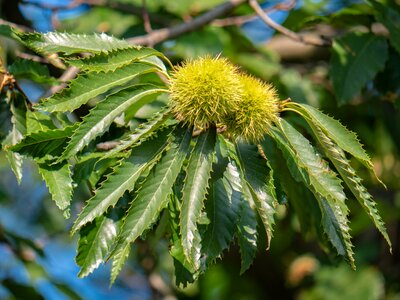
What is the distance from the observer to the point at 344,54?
224cm

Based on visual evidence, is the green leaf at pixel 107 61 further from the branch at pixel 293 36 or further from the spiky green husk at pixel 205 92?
the branch at pixel 293 36

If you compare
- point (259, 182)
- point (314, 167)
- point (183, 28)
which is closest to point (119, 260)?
point (259, 182)

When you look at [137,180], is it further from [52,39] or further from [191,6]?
[191,6]

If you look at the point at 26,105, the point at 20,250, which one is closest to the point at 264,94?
the point at 26,105

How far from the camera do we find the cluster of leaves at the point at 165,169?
1261mm

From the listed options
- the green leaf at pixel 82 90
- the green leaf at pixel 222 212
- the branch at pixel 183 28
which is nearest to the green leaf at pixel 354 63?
the branch at pixel 183 28

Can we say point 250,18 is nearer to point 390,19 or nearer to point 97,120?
point 390,19

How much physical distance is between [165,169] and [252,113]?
21cm

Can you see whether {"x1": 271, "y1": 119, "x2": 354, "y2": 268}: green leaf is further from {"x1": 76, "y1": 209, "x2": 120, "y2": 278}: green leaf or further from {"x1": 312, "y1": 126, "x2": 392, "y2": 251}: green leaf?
{"x1": 76, "y1": 209, "x2": 120, "y2": 278}: green leaf

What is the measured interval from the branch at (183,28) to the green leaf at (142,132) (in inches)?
32.6

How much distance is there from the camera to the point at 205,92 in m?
1.30

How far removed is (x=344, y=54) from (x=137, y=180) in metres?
1.13

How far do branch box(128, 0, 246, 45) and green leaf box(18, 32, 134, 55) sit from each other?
69cm

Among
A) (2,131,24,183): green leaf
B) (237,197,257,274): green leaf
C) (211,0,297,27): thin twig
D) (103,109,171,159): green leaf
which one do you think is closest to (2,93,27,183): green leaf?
(2,131,24,183): green leaf
